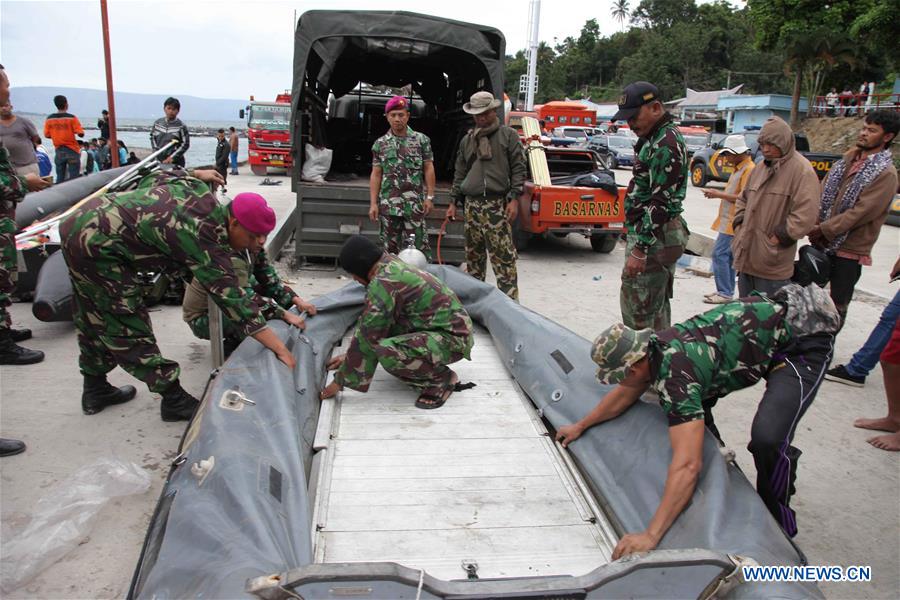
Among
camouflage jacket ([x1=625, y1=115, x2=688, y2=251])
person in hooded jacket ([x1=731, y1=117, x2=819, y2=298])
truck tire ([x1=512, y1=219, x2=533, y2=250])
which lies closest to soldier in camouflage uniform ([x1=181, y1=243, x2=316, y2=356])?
camouflage jacket ([x1=625, y1=115, x2=688, y2=251])

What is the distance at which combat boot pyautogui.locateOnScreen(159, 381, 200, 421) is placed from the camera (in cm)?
320

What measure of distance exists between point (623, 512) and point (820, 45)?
35470mm

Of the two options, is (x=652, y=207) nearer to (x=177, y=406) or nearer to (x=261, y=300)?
(x=261, y=300)

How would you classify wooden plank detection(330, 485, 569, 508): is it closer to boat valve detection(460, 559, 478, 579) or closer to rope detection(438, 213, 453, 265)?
boat valve detection(460, 559, 478, 579)

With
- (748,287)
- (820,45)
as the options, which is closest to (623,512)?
(748,287)

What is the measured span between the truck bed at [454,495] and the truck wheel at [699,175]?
50.3 feet

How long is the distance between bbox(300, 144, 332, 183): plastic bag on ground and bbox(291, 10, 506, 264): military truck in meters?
0.05

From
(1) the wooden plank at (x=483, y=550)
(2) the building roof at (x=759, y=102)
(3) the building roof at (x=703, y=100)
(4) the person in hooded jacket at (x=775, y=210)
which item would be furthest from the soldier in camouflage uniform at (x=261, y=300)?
(3) the building roof at (x=703, y=100)

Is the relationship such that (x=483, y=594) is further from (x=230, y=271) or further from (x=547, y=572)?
(x=230, y=271)

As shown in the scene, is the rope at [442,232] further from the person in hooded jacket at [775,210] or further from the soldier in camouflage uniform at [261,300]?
the person in hooded jacket at [775,210]

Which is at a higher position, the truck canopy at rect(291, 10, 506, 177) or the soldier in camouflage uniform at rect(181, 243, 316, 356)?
the truck canopy at rect(291, 10, 506, 177)

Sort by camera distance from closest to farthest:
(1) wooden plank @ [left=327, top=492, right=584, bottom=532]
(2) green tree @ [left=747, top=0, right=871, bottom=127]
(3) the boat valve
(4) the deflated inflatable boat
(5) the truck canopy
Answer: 1. (4) the deflated inflatable boat
2. (3) the boat valve
3. (1) wooden plank @ [left=327, top=492, right=584, bottom=532]
4. (5) the truck canopy
5. (2) green tree @ [left=747, top=0, right=871, bottom=127]

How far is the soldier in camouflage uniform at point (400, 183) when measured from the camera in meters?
5.40

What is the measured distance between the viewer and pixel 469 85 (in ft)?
22.2
